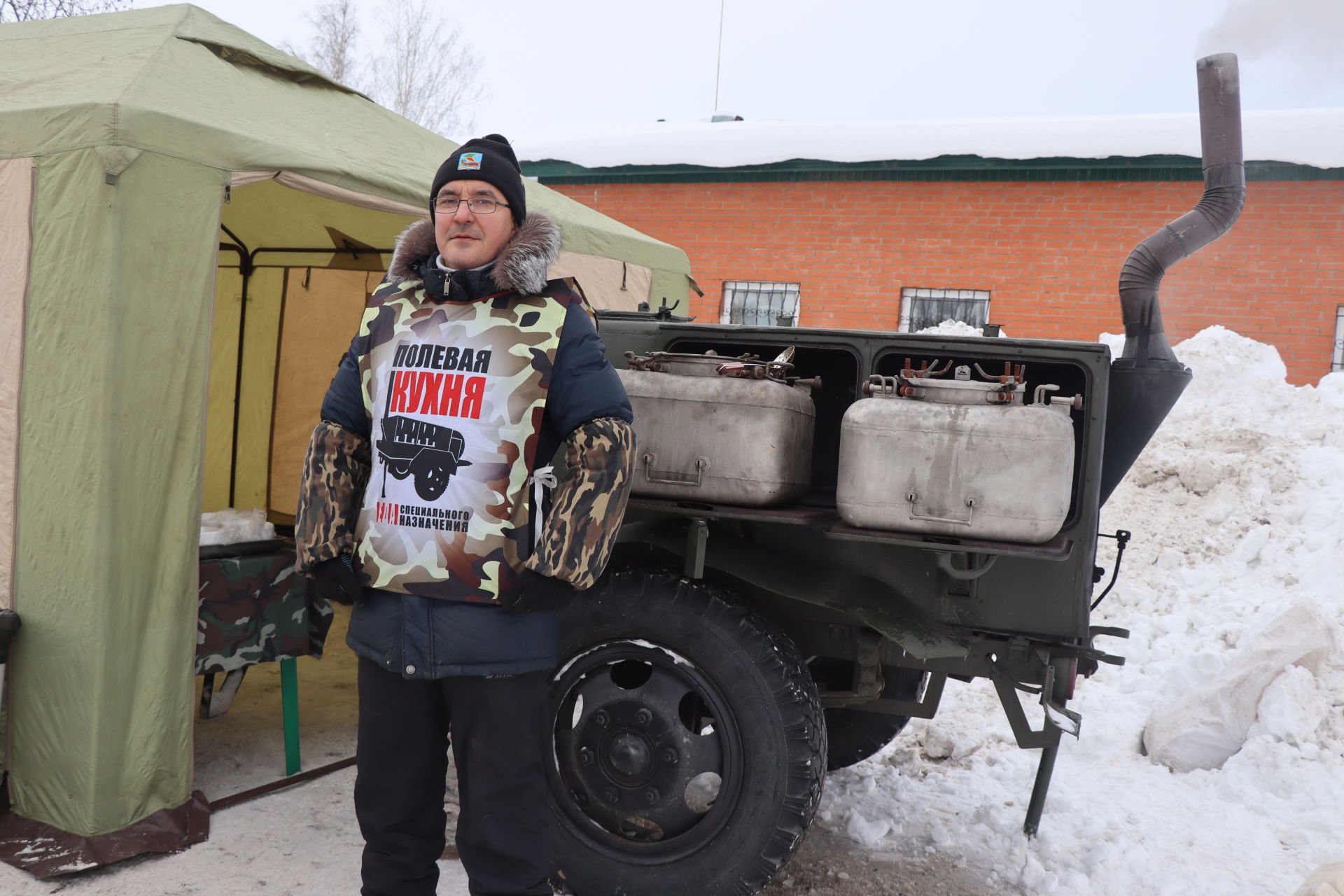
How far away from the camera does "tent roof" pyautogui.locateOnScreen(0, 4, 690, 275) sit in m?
3.19

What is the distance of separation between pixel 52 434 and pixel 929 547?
2.68 m

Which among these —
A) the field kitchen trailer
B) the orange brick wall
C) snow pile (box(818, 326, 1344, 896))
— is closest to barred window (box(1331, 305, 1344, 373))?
the orange brick wall

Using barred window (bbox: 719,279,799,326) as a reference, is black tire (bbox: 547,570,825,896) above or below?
below

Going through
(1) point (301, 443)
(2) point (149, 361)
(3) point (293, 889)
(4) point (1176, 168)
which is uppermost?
(4) point (1176, 168)

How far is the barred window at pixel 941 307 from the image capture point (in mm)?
11758

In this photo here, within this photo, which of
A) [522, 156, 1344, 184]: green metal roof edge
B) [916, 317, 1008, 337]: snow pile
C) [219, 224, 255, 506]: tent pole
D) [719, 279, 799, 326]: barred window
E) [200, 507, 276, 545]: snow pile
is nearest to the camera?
[200, 507, 276, 545]: snow pile

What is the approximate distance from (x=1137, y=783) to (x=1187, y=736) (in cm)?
39

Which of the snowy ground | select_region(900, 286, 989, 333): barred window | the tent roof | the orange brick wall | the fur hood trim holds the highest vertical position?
the orange brick wall

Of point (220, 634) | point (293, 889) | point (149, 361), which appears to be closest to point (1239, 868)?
point (293, 889)

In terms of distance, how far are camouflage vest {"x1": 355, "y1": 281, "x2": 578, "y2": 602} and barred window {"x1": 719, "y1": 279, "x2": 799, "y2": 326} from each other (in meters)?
10.2

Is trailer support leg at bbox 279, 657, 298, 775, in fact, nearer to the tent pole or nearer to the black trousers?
the black trousers

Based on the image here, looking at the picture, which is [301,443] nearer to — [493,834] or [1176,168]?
[493,834]

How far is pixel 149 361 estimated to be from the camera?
10.7 feet

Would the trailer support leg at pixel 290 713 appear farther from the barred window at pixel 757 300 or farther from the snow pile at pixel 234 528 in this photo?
the barred window at pixel 757 300
